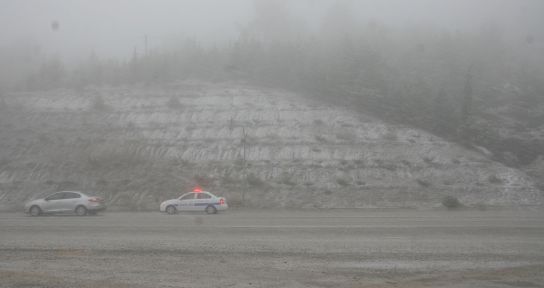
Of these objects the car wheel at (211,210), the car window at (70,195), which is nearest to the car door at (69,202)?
the car window at (70,195)

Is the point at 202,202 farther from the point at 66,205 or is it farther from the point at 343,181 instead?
the point at 343,181

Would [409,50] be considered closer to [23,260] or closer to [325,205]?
[325,205]

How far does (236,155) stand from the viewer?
41406mm

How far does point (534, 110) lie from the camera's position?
48.3 meters

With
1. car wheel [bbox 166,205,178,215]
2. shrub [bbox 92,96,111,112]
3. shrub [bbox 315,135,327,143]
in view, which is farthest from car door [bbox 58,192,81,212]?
shrub [bbox 92,96,111,112]

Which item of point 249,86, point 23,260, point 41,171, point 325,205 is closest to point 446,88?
point 249,86

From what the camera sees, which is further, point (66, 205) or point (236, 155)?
point (236, 155)

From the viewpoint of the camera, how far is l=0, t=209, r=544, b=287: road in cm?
959

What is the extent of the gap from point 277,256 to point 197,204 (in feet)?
53.9

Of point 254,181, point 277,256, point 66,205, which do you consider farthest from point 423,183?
point 277,256

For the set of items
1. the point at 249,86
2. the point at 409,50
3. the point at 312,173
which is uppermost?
the point at 409,50

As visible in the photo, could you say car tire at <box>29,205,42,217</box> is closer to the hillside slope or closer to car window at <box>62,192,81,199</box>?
car window at <box>62,192,81,199</box>

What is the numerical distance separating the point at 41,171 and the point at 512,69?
53.5 meters

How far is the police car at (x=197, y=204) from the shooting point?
27.9m
